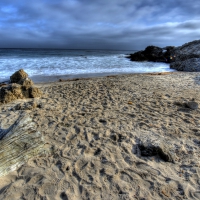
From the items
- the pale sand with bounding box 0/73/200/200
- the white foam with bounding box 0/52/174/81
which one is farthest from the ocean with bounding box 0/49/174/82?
the pale sand with bounding box 0/73/200/200

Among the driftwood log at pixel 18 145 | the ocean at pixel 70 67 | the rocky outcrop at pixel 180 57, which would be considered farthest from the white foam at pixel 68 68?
the driftwood log at pixel 18 145

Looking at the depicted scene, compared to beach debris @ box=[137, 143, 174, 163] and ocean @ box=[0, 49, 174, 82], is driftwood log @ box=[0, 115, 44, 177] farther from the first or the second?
ocean @ box=[0, 49, 174, 82]

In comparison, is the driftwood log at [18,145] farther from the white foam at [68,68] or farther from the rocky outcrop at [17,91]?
the white foam at [68,68]

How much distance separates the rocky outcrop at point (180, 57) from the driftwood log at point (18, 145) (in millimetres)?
14299

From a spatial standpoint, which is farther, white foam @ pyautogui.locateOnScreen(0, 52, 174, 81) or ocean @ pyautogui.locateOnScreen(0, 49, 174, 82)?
white foam @ pyautogui.locateOnScreen(0, 52, 174, 81)

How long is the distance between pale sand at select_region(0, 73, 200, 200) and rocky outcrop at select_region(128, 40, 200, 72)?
10.9m

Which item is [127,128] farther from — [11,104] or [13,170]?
[11,104]

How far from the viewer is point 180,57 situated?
73.4ft

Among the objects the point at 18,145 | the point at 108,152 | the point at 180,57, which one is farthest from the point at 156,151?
the point at 180,57

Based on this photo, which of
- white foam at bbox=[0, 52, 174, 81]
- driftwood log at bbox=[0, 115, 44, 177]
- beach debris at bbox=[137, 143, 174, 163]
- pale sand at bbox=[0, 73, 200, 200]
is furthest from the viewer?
white foam at bbox=[0, 52, 174, 81]

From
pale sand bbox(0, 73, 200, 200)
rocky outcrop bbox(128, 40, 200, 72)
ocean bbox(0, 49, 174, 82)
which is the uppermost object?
rocky outcrop bbox(128, 40, 200, 72)

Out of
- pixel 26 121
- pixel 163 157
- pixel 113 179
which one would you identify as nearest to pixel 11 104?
pixel 26 121

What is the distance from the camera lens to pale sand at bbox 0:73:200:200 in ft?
7.22

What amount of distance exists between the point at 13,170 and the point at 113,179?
4.92 feet
